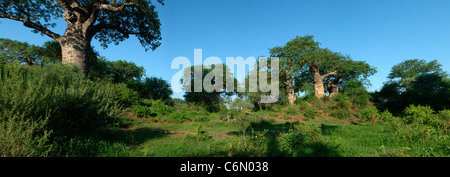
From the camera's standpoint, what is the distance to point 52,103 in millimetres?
4496

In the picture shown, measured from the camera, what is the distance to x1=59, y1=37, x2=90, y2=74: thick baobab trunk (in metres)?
11.5

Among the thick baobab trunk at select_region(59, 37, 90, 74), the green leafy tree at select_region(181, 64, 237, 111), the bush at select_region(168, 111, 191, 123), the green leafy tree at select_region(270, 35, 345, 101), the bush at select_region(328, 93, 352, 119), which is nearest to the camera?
the thick baobab trunk at select_region(59, 37, 90, 74)

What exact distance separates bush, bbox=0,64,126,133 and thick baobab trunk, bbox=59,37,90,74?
7.19 m

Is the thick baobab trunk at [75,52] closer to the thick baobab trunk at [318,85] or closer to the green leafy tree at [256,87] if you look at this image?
the green leafy tree at [256,87]

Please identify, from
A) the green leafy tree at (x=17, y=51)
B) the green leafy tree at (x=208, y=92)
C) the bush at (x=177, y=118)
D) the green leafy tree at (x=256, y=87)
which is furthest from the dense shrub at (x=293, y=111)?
the green leafy tree at (x=17, y=51)

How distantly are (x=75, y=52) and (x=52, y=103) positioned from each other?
10159mm

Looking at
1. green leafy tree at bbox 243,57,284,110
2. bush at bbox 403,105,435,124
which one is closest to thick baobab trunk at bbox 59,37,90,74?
green leafy tree at bbox 243,57,284,110

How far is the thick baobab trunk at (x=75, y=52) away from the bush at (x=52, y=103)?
7195mm

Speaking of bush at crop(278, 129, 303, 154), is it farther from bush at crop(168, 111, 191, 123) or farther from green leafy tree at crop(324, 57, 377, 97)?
green leafy tree at crop(324, 57, 377, 97)

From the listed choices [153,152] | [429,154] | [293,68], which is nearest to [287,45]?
[293,68]

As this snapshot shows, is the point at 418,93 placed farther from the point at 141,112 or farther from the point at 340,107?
the point at 141,112

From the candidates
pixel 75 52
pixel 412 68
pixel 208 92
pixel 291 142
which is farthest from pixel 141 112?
pixel 412 68
